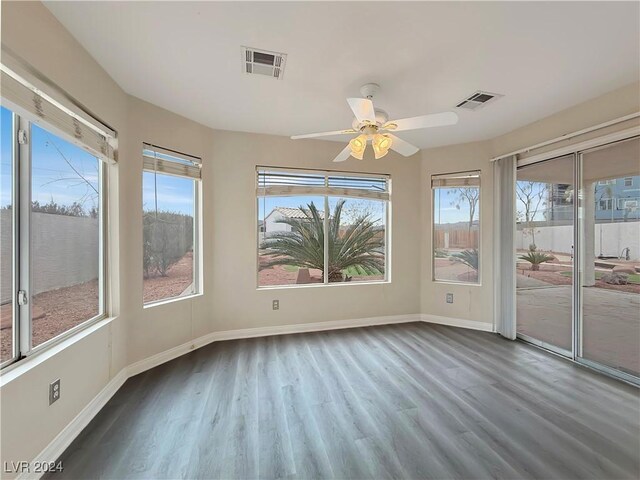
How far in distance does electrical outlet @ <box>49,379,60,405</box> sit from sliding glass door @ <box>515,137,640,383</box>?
447 centimetres

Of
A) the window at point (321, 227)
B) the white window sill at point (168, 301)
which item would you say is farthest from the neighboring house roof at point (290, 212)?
the white window sill at point (168, 301)

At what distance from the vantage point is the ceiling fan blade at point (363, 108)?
72.0 inches

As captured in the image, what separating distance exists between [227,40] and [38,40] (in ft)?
3.43

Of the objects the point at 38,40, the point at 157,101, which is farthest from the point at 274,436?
the point at 157,101

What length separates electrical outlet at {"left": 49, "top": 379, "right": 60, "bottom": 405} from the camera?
1.60 m

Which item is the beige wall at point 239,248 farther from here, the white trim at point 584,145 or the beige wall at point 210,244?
the white trim at point 584,145

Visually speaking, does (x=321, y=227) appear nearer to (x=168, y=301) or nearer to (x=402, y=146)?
(x=402, y=146)

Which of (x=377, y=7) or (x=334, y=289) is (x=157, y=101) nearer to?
(x=377, y=7)

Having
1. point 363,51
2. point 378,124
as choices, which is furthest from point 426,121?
point 363,51

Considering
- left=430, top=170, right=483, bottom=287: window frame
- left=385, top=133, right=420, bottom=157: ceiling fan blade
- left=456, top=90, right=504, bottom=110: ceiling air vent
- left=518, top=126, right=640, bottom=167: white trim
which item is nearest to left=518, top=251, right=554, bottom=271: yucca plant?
left=430, top=170, right=483, bottom=287: window frame

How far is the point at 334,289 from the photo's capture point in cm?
386

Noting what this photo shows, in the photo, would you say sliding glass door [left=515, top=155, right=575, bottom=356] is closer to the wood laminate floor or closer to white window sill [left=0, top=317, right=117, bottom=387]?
the wood laminate floor

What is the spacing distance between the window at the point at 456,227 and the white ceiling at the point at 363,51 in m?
1.25

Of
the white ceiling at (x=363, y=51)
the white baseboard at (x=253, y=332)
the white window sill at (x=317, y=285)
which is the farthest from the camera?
the white window sill at (x=317, y=285)
